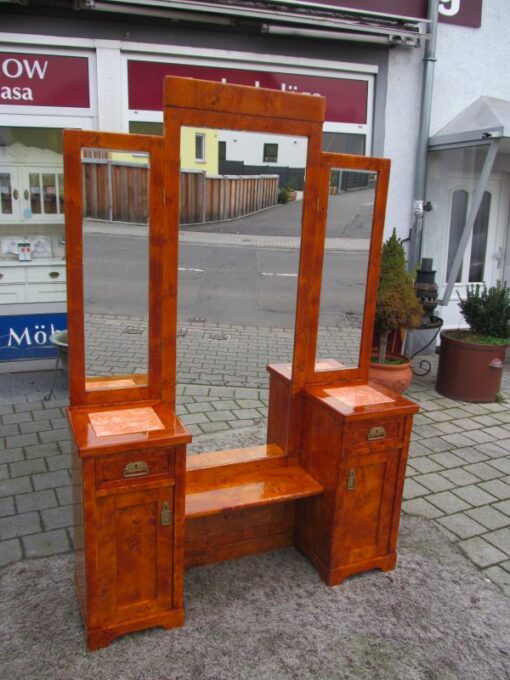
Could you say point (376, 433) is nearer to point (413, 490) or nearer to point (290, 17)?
point (413, 490)

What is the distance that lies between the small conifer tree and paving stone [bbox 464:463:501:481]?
1404 millimetres

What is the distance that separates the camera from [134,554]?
2721 millimetres

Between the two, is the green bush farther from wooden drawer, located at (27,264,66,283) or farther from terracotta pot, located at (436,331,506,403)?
wooden drawer, located at (27,264,66,283)

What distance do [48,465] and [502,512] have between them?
329 centimetres

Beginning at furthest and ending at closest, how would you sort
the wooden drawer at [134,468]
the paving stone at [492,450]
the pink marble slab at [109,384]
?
the paving stone at [492,450] → the pink marble slab at [109,384] → the wooden drawer at [134,468]

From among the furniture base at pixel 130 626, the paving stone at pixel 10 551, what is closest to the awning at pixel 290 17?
the paving stone at pixel 10 551

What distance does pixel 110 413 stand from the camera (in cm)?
290

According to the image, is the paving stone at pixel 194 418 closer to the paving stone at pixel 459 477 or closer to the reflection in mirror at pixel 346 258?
the reflection in mirror at pixel 346 258

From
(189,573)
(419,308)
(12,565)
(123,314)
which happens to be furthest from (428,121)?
(12,565)

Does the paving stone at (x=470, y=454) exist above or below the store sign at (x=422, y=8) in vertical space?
below

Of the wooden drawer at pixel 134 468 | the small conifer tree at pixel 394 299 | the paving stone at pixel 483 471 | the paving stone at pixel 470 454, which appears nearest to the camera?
the wooden drawer at pixel 134 468

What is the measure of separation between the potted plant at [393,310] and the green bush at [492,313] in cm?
90

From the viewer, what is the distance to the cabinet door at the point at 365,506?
3.16 m

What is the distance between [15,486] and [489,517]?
10.7ft
